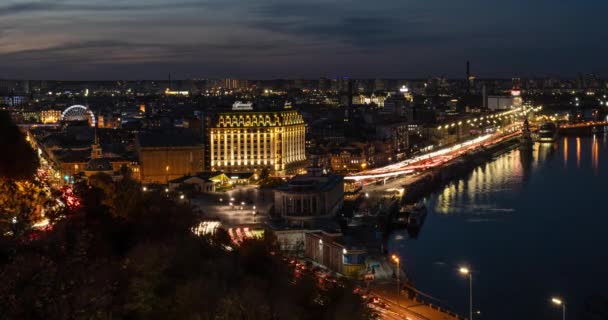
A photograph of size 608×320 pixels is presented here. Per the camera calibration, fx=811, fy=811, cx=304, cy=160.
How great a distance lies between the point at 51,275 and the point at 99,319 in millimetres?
225

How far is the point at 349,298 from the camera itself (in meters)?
4.39

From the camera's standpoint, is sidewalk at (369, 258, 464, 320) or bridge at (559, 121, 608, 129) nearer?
sidewalk at (369, 258, 464, 320)

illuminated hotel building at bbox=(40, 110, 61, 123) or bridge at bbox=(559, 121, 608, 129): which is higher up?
illuminated hotel building at bbox=(40, 110, 61, 123)

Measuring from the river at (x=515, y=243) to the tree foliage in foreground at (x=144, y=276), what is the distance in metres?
2.19

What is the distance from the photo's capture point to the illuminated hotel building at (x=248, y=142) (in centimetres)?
1545

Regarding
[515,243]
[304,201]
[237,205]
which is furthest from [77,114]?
[515,243]

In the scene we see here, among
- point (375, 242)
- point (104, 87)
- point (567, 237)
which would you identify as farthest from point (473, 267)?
point (104, 87)

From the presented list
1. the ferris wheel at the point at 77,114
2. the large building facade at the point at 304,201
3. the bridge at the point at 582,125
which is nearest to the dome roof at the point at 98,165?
the large building facade at the point at 304,201

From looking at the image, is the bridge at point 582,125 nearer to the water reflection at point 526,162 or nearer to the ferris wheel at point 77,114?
the water reflection at point 526,162

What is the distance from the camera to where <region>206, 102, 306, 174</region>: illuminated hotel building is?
1545 cm

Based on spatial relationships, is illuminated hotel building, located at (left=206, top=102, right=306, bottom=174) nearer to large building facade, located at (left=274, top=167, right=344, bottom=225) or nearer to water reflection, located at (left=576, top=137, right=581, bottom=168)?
large building facade, located at (left=274, top=167, right=344, bottom=225)

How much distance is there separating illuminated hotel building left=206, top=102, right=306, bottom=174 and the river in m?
3.11

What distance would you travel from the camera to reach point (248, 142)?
610 inches

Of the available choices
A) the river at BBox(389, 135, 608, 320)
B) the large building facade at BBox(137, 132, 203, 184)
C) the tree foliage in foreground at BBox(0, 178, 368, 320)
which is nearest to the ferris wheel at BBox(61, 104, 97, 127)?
the large building facade at BBox(137, 132, 203, 184)
